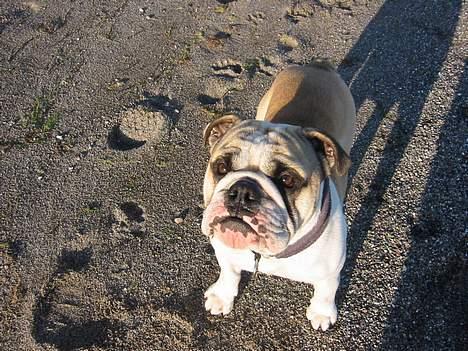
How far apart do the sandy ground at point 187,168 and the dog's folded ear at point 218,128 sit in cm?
141

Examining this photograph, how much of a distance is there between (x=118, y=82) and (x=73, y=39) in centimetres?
115

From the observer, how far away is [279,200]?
9.75 feet

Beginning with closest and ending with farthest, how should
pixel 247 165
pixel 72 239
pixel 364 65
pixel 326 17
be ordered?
pixel 247 165 → pixel 72 239 → pixel 364 65 → pixel 326 17

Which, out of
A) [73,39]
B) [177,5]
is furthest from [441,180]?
[73,39]

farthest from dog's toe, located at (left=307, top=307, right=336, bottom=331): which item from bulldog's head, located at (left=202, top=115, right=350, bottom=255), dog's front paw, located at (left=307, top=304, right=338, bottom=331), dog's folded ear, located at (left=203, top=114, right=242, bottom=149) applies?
dog's folded ear, located at (left=203, top=114, right=242, bottom=149)

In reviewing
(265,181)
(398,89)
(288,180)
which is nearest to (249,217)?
(265,181)

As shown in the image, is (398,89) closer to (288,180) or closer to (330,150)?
(330,150)

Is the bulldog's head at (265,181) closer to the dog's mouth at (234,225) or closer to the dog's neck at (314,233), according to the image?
the dog's mouth at (234,225)

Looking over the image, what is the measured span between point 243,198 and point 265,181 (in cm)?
18

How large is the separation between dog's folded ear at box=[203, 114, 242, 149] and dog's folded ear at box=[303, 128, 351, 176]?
1.67 feet

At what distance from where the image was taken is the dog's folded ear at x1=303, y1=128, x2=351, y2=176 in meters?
3.22

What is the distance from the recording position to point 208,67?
6203 millimetres

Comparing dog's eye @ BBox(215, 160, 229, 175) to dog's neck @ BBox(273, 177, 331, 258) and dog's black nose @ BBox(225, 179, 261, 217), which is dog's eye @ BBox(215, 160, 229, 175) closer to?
dog's black nose @ BBox(225, 179, 261, 217)

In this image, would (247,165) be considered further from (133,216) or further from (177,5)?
(177,5)
